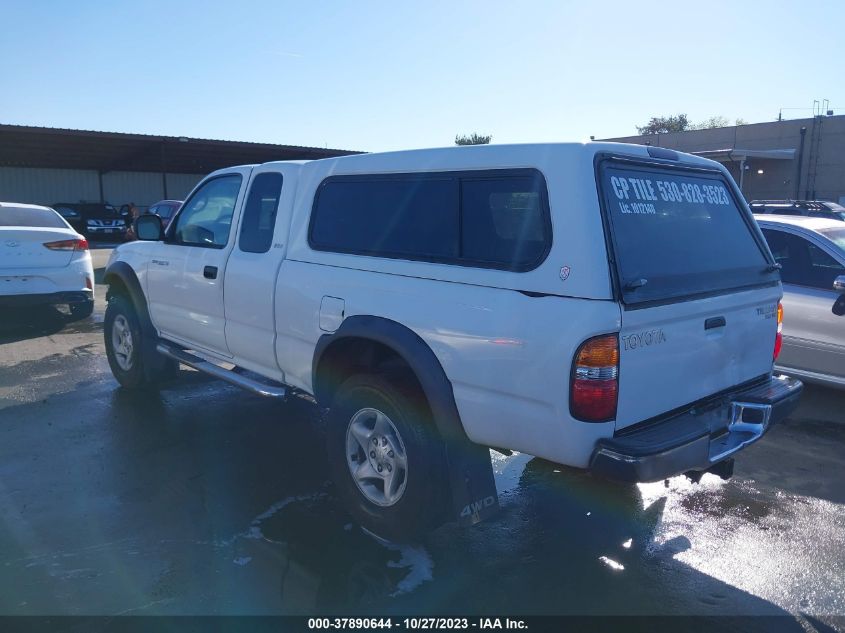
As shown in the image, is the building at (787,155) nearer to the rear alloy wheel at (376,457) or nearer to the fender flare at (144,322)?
the fender flare at (144,322)

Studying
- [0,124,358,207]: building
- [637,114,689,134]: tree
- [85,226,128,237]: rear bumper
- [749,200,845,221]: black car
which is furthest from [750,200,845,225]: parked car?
[637,114,689,134]: tree

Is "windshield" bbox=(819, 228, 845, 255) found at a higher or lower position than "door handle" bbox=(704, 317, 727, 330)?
higher

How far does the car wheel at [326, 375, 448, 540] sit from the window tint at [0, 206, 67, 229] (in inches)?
297

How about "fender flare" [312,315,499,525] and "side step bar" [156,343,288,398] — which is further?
"side step bar" [156,343,288,398]

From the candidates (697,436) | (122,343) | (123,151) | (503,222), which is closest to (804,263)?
(697,436)

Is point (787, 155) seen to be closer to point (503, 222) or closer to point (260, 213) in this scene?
point (260, 213)

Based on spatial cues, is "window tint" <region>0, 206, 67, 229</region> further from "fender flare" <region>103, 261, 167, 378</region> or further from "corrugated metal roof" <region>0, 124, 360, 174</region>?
"corrugated metal roof" <region>0, 124, 360, 174</region>

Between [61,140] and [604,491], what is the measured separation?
90.9ft

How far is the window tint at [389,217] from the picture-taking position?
12.2 ft

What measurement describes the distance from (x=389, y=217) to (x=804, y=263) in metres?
4.43

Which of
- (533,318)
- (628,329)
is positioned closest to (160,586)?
(533,318)

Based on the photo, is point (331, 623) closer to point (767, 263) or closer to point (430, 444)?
point (430, 444)

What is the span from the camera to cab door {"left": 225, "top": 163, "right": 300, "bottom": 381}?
185 inches

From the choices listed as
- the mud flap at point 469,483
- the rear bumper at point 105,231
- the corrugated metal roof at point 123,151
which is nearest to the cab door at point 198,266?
Answer: the mud flap at point 469,483
